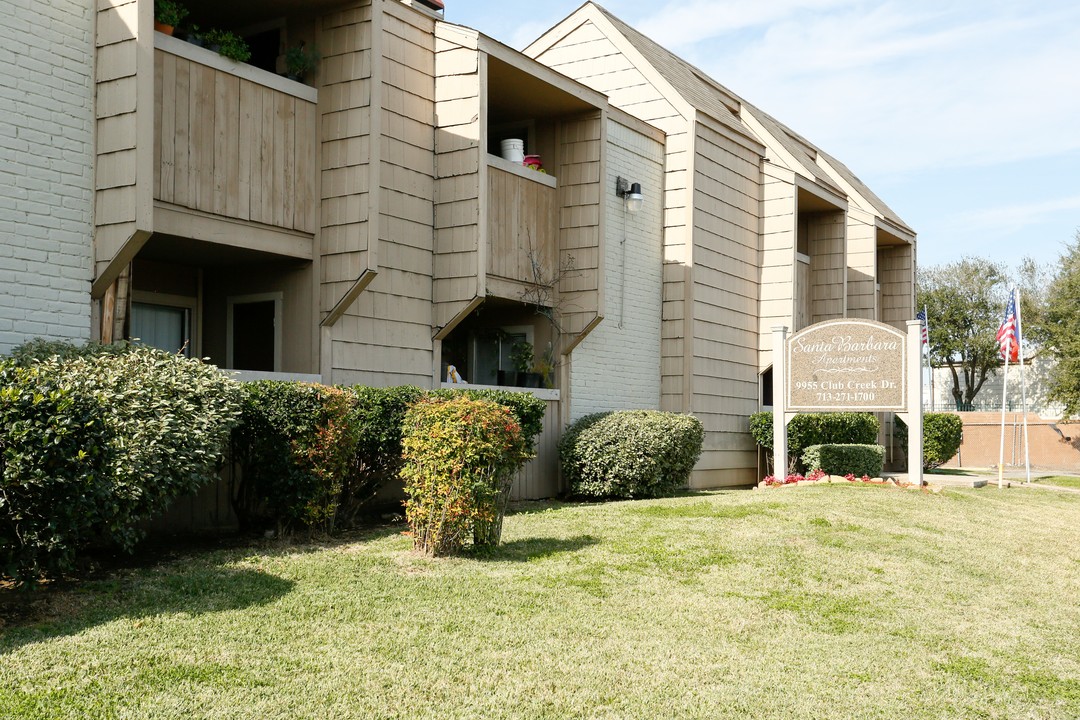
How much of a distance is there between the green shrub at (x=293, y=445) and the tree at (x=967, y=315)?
4171cm

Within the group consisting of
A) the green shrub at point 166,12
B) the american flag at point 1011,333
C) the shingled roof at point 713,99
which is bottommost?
the american flag at point 1011,333

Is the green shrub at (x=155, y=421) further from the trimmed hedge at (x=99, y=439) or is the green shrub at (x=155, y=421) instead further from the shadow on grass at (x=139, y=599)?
the shadow on grass at (x=139, y=599)

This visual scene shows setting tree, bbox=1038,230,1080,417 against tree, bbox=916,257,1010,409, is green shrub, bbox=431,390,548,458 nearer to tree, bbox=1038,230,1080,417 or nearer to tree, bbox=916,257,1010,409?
tree, bbox=1038,230,1080,417

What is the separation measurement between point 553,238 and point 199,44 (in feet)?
18.6

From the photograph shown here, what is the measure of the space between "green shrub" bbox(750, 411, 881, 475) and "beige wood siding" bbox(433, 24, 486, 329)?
7.74 metres

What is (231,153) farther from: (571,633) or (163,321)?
(571,633)

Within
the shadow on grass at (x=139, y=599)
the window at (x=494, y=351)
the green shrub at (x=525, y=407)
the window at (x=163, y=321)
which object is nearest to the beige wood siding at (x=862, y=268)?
the window at (x=494, y=351)

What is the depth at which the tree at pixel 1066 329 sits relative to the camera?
1217 inches

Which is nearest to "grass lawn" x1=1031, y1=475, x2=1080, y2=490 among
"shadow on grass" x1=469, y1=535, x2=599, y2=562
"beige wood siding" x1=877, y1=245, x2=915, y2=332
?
"beige wood siding" x1=877, y1=245, x2=915, y2=332

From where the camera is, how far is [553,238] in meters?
14.0

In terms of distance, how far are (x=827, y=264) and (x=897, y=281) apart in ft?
17.2

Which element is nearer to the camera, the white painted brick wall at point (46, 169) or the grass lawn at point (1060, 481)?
the white painted brick wall at point (46, 169)

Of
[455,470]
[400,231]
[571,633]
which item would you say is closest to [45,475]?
[455,470]

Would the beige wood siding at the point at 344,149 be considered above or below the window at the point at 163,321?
above
